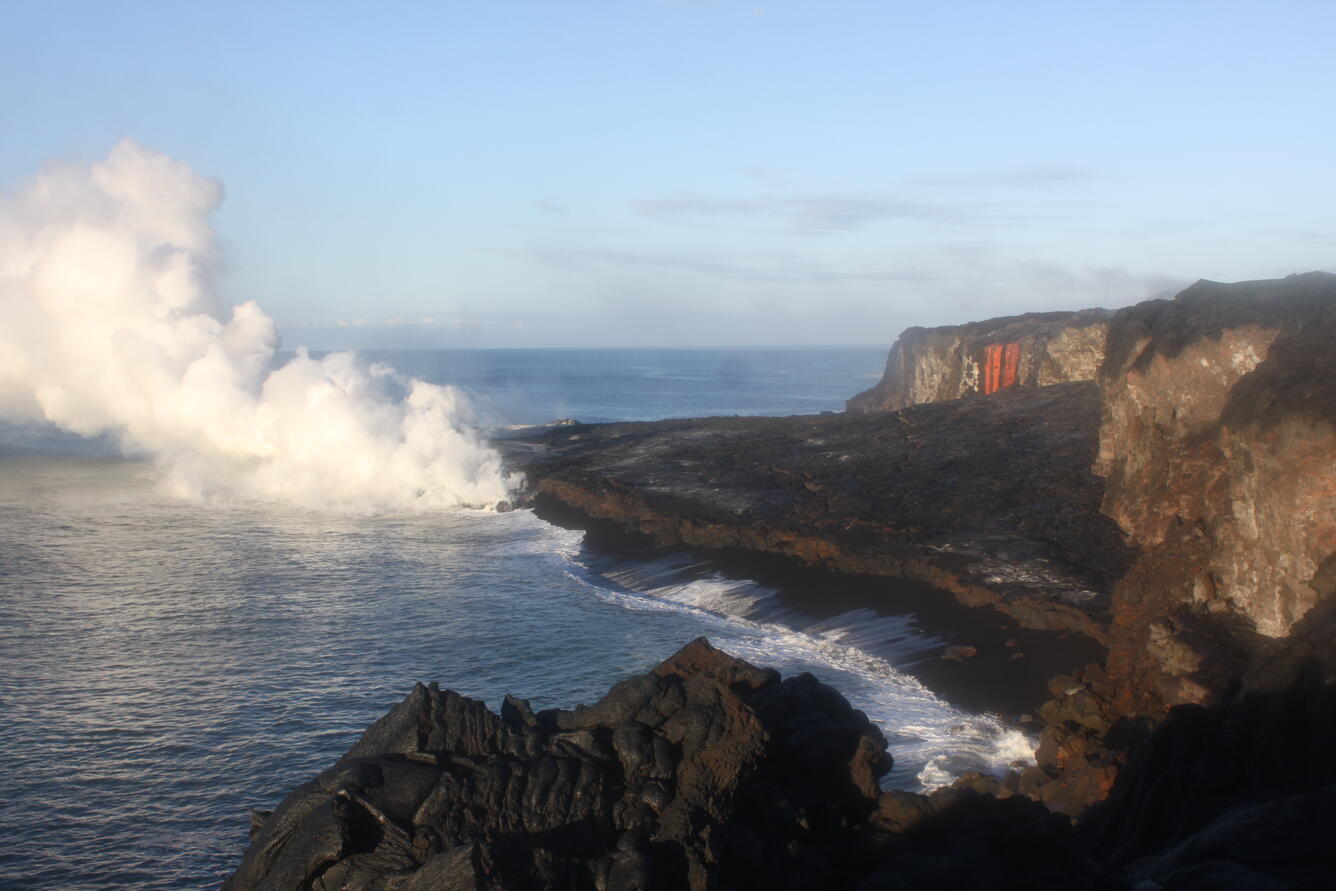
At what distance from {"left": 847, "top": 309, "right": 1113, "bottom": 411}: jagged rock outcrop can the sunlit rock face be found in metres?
25.6

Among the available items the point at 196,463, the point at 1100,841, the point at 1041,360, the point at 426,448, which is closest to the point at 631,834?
the point at 1100,841

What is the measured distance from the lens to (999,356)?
194 feet

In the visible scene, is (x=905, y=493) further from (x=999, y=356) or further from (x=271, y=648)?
(x=999, y=356)

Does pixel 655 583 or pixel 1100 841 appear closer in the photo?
pixel 1100 841

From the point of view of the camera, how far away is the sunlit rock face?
1692 cm

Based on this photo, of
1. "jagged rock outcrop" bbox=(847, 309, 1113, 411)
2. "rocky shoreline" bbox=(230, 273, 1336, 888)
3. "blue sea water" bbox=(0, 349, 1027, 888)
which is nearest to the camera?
"rocky shoreline" bbox=(230, 273, 1336, 888)

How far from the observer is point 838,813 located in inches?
564

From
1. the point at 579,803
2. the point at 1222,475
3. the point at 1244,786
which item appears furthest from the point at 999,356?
the point at 579,803

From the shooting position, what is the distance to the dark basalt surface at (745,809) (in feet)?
37.3

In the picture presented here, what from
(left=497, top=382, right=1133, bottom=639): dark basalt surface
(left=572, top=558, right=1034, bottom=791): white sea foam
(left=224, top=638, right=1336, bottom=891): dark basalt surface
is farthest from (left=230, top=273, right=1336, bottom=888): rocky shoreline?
(left=572, top=558, right=1034, bottom=791): white sea foam

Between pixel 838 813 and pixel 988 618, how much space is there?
12804 mm

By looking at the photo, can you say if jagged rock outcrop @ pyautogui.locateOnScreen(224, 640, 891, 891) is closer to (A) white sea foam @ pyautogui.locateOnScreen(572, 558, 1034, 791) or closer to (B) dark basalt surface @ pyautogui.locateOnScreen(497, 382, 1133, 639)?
(A) white sea foam @ pyautogui.locateOnScreen(572, 558, 1034, 791)

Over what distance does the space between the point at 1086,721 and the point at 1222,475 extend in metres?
5.90

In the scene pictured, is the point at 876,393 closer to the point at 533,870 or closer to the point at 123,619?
the point at 123,619
